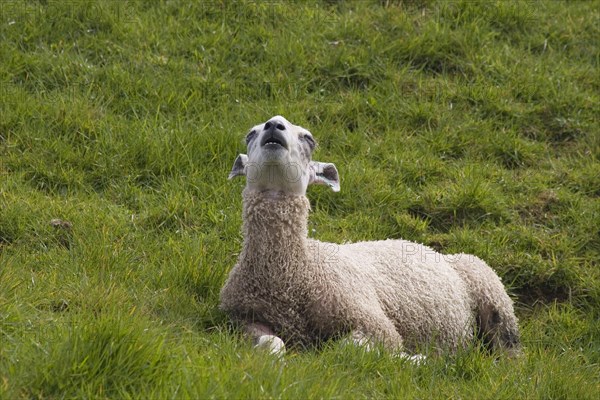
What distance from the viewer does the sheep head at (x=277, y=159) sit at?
19.1 feet

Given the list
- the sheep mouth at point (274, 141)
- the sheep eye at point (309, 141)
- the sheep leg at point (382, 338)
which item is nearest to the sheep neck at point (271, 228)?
the sheep mouth at point (274, 141)

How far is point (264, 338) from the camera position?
550 centimetres

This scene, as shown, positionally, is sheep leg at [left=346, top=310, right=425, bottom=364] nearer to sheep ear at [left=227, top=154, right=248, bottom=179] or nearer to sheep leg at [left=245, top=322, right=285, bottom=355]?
sheep leg at [left=245, top=322, right=285, bottom=355]

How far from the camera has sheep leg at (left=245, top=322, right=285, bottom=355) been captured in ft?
17.4

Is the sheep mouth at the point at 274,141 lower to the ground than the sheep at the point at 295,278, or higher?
higher

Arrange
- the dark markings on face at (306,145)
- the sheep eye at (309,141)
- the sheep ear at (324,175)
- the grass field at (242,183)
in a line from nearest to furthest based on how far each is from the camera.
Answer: the grass field at (242,183) → the dark markings on face at (306,145) → the sheep eye at (309,141) → the sheep ear at (324,175)

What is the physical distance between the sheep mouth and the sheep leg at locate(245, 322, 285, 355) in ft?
3.40

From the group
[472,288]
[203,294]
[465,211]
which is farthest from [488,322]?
[203,294]

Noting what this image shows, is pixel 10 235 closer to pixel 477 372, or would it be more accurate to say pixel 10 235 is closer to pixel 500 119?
pixel 477 372

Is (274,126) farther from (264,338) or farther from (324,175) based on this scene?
(264,338)

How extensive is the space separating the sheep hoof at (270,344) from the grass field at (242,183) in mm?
148

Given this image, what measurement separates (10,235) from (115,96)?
7.36ft

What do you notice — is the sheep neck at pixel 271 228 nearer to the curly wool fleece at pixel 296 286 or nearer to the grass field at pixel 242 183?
the curly wool fleece at pixel 296 286

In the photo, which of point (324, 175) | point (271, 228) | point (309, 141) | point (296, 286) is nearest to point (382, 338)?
point (296, 286)
